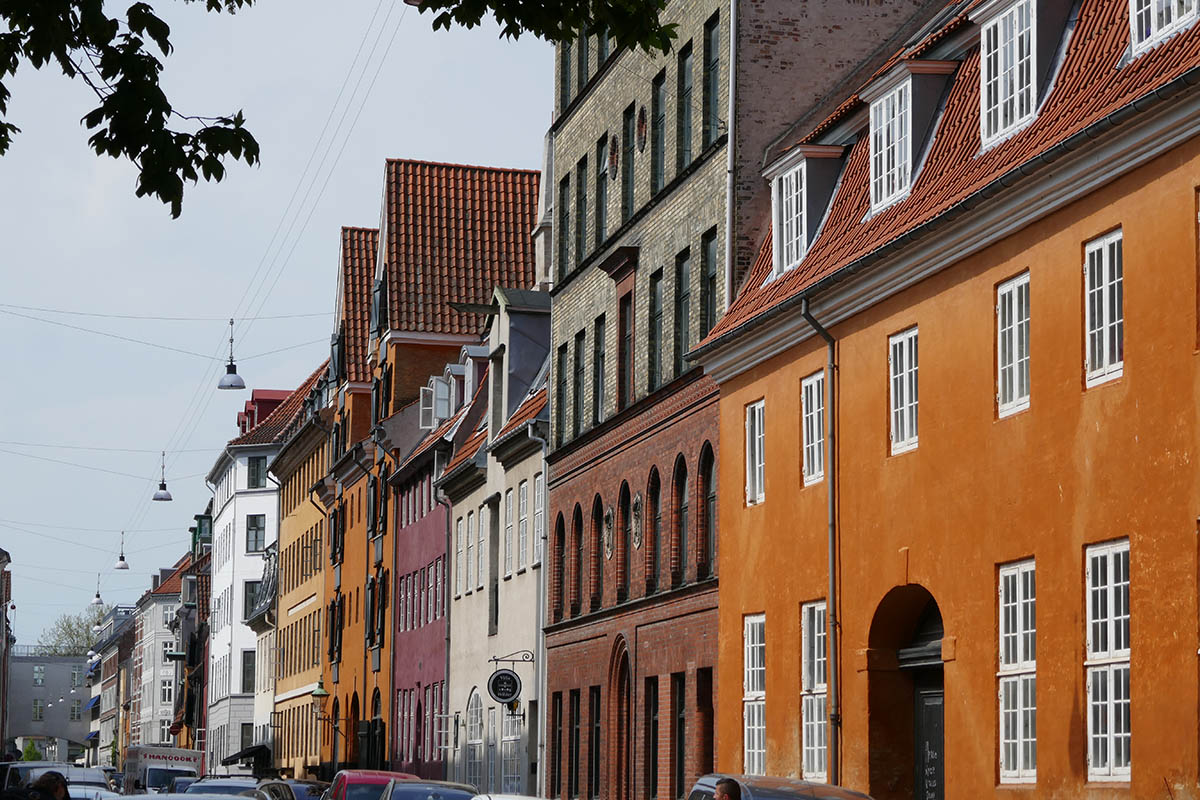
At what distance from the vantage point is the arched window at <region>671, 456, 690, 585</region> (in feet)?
107

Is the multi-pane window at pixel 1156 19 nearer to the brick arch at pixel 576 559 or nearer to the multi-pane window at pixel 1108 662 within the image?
the multi-pane window at pixel 1108 662

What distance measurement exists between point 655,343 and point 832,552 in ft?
33.3

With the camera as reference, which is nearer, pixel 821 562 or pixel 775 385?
pixel 821 562

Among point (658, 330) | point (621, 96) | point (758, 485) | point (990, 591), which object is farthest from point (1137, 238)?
point (621, 96)

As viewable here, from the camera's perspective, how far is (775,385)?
27.8 meters

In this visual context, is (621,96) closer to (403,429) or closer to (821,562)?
(821,562)

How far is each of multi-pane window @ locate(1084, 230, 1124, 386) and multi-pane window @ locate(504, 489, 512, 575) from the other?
2806 centimetres

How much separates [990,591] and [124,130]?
12111 mm

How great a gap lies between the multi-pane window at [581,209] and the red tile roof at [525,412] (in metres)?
4.45

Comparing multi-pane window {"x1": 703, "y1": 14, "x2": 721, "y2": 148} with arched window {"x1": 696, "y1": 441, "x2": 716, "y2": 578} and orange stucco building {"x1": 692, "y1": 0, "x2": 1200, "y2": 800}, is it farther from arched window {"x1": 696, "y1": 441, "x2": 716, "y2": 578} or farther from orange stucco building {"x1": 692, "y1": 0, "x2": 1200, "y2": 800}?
arched window {"x1": 696, "y1": 441, "x2": 716, "y2": 578}

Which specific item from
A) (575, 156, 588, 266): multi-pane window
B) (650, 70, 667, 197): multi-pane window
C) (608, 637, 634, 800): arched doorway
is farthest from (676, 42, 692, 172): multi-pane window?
(608, 637, 634, 800): arched doorway

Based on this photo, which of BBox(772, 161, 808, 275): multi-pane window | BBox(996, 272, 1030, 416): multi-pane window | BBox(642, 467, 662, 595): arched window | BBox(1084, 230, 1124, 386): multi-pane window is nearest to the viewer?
BBox(1084, 230, 1124, 386): multi-pane window

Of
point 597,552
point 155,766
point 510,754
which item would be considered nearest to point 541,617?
point 510,754

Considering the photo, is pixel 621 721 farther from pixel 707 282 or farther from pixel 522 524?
pixel 522 524
